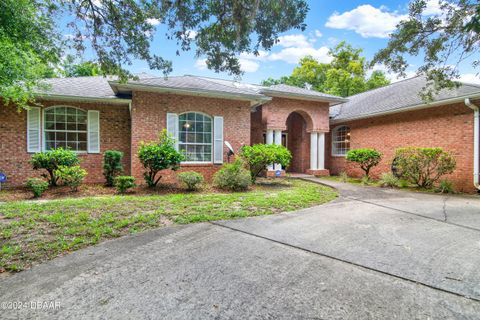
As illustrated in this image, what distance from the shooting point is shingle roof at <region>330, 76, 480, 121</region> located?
29.6 feet

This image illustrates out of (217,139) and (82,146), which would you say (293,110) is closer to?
(217,139)

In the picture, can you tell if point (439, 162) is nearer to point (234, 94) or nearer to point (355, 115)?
point (355, 115)

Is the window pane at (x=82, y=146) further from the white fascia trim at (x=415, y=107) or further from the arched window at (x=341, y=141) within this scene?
the arched window at (x=341, y=141)

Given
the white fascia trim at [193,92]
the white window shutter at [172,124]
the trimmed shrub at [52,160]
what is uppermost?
the white fascia trim at [193,92]

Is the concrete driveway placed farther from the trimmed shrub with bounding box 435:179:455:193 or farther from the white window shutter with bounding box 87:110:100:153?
the white window shutter with bounding box 87:110:100:153

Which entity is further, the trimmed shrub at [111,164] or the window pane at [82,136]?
the window pane at [82,136]

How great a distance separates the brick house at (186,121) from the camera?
895 centimetres

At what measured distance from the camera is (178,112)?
32.6 ft

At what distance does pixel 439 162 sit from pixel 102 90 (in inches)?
534

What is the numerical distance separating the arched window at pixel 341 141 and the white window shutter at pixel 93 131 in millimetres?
12648

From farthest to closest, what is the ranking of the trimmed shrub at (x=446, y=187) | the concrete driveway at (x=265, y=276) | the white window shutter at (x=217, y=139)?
the white window shutter at (x=217, y=139) < the trimmed shrub at (x=446, y=187) < the concrete driveway at (x=265, y=276)

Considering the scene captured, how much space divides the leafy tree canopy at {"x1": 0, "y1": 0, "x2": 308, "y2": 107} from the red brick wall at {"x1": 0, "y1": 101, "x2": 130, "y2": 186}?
135 inches


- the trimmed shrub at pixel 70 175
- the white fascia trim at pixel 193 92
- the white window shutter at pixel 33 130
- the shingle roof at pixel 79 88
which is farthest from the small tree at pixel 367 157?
the white window shutter at pixel 33 130

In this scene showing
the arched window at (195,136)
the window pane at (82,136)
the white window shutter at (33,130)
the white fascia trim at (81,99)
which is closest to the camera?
the white fascia trim at (81,99)
